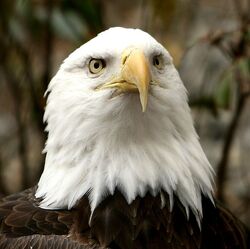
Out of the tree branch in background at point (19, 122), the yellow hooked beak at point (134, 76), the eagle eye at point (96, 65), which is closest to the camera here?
the yellow hooked beak at point (134, 76)

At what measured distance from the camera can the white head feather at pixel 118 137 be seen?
126 inches

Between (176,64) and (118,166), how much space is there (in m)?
2.79

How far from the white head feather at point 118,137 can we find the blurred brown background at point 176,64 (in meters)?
0.74

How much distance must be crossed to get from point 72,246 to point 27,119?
3052 mm

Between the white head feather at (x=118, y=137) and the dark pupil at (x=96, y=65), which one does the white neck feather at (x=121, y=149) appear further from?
the dark pupil at (x=96, y=65)

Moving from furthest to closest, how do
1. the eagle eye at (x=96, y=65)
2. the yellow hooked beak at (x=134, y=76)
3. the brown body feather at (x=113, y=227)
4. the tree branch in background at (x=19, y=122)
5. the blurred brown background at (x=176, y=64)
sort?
the tree branch in background at (x=19, y=122) < the blurred brown background at (x=176, y=64) < the eagle eye at (x=96, y=65) < the brown body feather at (x=113, y=227) < the yellow hooked beak at (x=134, y=76)

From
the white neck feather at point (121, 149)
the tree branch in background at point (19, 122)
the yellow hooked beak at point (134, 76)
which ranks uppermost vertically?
the yellow hooked beak at point (134, 76)

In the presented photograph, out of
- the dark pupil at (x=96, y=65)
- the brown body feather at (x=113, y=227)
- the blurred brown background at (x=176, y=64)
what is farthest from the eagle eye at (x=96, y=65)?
the blurred brown background at (x=176, y=64)

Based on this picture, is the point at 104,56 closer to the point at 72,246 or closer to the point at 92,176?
the point at 92,176

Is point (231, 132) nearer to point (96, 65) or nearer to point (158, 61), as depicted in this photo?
point (158, 61)

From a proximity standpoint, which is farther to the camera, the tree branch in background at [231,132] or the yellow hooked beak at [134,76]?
the tree branch in background at [231,132]

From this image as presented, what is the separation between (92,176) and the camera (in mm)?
3283

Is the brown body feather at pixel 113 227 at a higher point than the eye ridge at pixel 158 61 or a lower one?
lower

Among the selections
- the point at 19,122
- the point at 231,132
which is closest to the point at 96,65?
the point at 231,132
